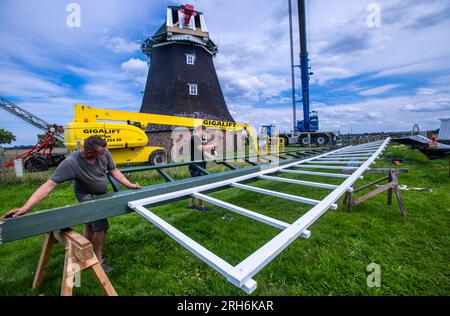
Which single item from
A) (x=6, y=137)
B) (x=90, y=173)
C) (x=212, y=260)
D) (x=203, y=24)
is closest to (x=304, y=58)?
(x=203, y=24)

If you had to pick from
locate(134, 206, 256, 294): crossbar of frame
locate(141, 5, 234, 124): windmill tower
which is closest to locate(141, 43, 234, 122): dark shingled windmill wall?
locate(141, 5, 234, 124): windmill tower

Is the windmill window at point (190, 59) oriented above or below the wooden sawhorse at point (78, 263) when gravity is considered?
above

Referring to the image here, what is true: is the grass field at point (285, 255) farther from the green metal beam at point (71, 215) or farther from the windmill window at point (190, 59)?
the windmill window at point (190, 59)

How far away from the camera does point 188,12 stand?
20.5m

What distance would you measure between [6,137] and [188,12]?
35135 millimetres

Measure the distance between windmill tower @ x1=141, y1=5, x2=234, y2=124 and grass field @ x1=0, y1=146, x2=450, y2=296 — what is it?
58.8 ft

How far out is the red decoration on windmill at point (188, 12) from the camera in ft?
66.9

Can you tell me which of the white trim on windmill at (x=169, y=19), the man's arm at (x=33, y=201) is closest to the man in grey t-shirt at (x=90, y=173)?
the man's arm at (x=33, y=201)

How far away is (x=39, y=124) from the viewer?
54.0ft

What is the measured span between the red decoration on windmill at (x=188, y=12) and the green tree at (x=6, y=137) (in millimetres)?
33447

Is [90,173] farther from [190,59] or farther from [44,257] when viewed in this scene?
[190,59]

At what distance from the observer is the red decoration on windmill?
20.4 m

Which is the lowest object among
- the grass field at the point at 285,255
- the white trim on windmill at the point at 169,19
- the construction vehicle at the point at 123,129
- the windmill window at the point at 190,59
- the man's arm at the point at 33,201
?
the grass field at the point at 285,255

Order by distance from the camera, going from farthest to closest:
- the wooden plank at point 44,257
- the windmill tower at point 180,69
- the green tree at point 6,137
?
the green tree at point 6,137 → the windmill tower at point 180,69 → the wooden plank at point 44,257
